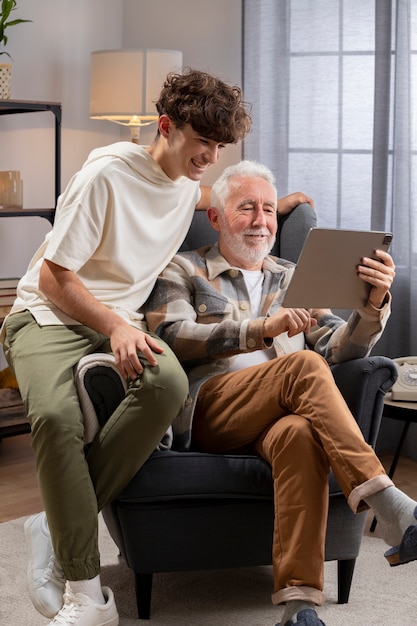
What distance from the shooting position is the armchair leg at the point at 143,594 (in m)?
2.30

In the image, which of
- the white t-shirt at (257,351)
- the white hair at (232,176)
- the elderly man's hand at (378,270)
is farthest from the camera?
the white hair at (232,176)

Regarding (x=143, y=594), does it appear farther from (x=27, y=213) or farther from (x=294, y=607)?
(x=27, y=213)

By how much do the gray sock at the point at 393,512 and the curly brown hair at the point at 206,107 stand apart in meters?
0.95

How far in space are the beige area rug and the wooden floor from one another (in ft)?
1.13

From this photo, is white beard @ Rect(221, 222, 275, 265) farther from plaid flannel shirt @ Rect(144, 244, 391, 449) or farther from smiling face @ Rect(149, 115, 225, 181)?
smiling face @ Rect(149, 115, 225, 181)

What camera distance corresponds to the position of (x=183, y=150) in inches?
94.3

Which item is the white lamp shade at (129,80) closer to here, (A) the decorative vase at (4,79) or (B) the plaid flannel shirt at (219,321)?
(A) the decorative vase at (4,79)

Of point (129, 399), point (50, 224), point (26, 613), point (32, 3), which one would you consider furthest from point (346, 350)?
point (32, 3)

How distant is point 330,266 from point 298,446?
1.42 ft

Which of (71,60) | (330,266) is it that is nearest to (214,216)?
(330,266)

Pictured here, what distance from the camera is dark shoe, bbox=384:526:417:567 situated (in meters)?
2.01

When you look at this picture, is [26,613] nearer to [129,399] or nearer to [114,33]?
[129,399]

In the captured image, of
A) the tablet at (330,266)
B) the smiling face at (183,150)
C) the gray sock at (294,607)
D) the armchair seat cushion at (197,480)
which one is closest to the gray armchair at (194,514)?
the armchair seat cushion at (197,480)

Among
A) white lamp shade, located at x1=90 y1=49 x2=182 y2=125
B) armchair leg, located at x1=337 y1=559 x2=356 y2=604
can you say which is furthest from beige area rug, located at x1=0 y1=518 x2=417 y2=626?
white lamp shade, located at x1=90 y1=49 x2=182 y2=125
